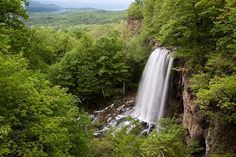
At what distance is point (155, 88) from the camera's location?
28.2 metres

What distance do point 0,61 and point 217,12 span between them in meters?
13.4

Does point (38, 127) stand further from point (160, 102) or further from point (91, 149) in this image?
point (160, 102)

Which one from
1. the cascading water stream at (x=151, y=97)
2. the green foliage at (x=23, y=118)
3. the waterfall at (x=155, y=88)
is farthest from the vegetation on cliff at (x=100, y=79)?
the waterfall at (x=155, y=88)

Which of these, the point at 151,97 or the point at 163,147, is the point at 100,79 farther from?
the point at 163,147

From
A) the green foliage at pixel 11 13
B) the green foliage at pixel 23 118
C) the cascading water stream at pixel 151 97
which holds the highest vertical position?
the green foliage at pixel 11 13

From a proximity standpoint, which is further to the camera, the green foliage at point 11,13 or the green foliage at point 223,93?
the green foliage at point 11,13

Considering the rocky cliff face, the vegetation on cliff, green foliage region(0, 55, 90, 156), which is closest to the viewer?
green foliage region(0, 55, 90, 156)

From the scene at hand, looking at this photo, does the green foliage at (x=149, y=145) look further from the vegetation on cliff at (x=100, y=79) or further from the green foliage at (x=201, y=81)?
the green foliage at (x=201, y=81)

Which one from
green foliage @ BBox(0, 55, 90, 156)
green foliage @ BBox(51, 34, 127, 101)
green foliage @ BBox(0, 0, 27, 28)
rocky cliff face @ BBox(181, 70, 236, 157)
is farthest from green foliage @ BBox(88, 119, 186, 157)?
green foliage @ BBox(51, 34, 127, 101)

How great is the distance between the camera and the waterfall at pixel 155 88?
26969mm

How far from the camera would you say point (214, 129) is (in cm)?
1823

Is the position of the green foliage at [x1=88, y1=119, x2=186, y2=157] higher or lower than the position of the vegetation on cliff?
lower

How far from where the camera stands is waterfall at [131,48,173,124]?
2697 centimetres

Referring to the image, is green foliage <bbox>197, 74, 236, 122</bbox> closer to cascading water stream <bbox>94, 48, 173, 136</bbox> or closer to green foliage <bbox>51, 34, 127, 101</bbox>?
cascading water stream <bbox>94, 48, 173, 136</bbox>
